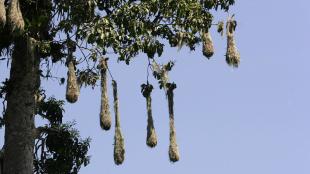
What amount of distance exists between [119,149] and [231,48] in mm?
2374

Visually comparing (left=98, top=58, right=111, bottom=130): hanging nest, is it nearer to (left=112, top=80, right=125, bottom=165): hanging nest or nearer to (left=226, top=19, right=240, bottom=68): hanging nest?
(left=112, top=80, right=125, bottom=165): hanging nest

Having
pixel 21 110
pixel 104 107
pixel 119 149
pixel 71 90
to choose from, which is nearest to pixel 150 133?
pixel 119 149

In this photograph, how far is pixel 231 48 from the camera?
11508 mm

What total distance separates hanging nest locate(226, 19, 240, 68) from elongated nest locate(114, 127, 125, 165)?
2036 mm

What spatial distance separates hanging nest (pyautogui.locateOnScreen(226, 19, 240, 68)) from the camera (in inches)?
448

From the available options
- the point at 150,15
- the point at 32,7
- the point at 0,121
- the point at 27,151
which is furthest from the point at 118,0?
the point at 0,121

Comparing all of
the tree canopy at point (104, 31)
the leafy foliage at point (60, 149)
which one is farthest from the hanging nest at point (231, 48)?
the leafy foliage at point (60, 149)

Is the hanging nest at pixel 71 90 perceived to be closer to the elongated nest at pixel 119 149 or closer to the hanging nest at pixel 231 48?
the elongated nest at pixel 119 149

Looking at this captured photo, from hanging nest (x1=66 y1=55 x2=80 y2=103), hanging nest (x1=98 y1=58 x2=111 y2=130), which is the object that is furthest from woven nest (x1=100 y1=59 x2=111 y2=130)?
hanging nest (x1=66 y1=55 x2=80 y2=103)

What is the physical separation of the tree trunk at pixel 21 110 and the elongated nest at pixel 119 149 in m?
2.08

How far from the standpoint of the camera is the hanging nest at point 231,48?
1138cm

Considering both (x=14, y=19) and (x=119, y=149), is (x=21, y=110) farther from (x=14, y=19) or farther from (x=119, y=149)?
(x=119, y=149)

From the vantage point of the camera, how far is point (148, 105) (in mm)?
11766

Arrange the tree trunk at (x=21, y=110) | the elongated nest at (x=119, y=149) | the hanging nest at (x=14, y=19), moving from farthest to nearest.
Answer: the tree trunk at (x=21, y=110) < the hanging nest at (x=14, y=19) < the elongated nest at (x=119, y=149)
